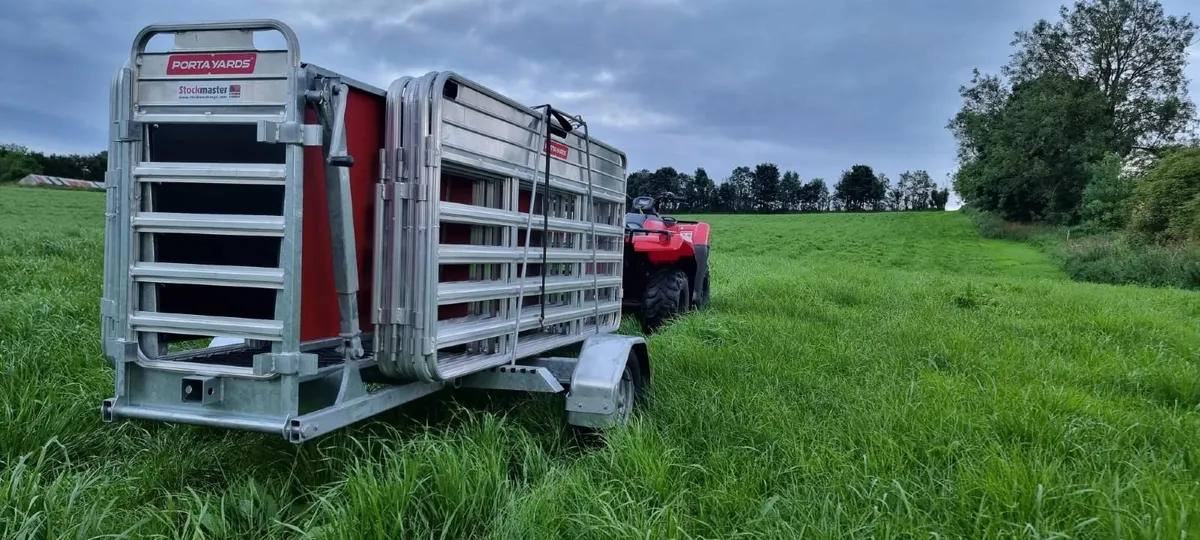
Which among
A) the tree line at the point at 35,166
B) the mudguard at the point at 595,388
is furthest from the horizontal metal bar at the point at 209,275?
the tree line at the point at 35,166

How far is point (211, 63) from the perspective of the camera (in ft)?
8.91

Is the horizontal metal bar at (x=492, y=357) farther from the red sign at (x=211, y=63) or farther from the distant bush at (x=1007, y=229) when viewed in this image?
the distant bush at (x=1007, y=229)

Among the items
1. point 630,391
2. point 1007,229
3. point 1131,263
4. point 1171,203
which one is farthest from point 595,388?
point 1007,229

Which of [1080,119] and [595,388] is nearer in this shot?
[595,388]

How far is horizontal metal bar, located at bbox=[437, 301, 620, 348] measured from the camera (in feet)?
10.0

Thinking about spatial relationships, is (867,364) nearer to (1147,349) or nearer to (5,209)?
(1147,349)

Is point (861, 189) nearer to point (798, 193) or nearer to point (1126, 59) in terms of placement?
point (798, 193)

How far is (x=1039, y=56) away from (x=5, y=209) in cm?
4570

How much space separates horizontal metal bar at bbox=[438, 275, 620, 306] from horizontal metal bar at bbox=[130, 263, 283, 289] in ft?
2.10

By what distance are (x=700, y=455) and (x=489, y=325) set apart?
3.94 ft

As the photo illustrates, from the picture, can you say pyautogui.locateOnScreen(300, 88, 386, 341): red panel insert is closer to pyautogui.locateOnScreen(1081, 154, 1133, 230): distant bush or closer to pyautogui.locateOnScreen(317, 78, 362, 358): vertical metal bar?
pyautogui.locateOnScreen(317, 78, 362, 358): vertical metal bar

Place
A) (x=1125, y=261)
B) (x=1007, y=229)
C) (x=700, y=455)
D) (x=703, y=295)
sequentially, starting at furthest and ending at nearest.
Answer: (x=1007, y=229) → (x=1125, y=261) → (x=703, y=295) → (x=700, y=455)

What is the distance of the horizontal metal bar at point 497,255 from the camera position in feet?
9.86

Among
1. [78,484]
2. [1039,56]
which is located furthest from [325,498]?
[1039,56]
